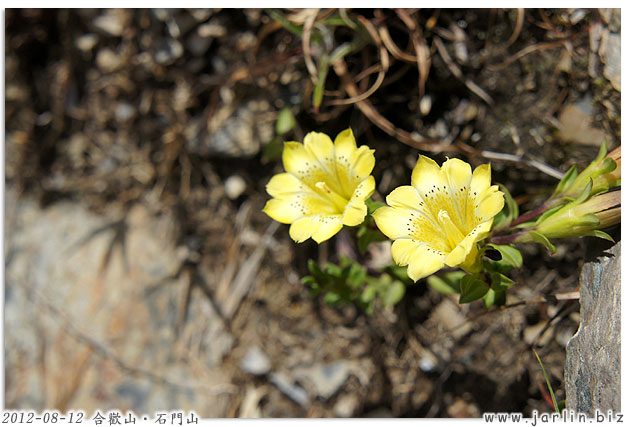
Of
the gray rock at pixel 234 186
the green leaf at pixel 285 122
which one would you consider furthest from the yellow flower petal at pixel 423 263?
the gray rock at pixel 234 186

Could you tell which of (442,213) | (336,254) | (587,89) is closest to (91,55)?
(336,254)

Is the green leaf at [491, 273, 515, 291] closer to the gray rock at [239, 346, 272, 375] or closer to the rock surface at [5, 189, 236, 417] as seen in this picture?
the gray rock at [239, 346, 272, 375]

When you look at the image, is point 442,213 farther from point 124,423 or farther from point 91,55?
point 91,55

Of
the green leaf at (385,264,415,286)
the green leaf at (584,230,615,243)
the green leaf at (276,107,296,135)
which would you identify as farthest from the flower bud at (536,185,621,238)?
the green leaf at (276,107,296,135)

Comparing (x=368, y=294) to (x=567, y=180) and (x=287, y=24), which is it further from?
(x=287, y=24)

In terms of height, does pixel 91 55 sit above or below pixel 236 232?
above

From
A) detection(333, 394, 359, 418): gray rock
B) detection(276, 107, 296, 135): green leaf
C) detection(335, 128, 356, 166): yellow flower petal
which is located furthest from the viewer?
detection(333, 394, 359, 418): gray rock
